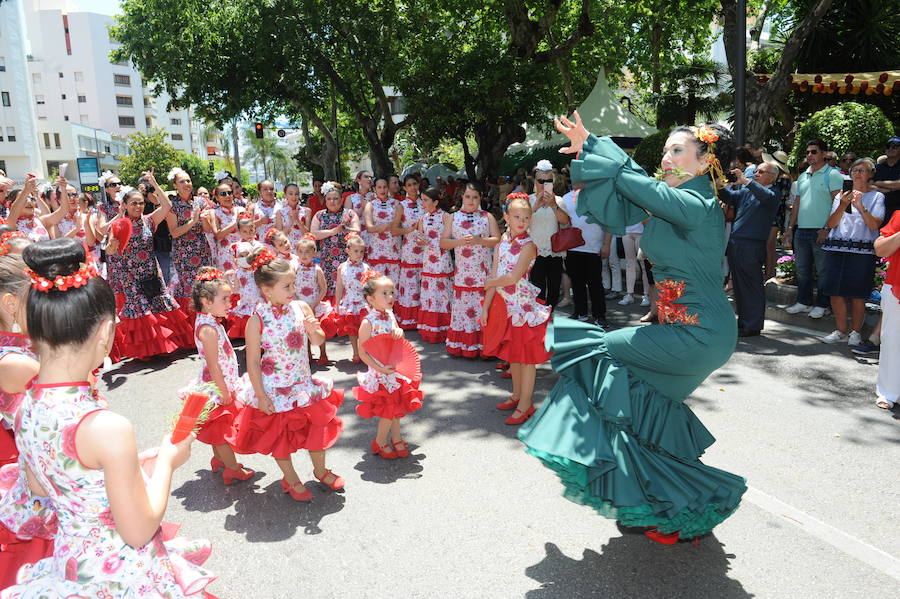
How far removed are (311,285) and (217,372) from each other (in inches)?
123

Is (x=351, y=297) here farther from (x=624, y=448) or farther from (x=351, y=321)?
(x=624, y=448)

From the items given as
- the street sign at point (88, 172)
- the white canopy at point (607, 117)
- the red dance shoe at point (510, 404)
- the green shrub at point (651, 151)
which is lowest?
the red dance shoe at point (510, 404)

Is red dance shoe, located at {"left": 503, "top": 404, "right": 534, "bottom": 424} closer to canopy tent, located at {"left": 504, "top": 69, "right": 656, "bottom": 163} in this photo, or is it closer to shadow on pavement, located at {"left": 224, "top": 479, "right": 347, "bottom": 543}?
shadow on pavement, located at {"left": 224, "top": 479, "right": 347, "bottom": 543}

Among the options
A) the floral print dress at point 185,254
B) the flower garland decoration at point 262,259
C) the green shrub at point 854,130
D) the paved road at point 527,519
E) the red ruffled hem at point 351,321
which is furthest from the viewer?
the green shrub at point 854,130

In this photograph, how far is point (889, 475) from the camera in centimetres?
430

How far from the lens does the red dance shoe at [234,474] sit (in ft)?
14.8

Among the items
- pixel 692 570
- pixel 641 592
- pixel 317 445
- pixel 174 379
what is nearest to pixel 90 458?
pixel 317 445

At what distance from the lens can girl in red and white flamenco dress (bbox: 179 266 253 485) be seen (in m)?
4.36

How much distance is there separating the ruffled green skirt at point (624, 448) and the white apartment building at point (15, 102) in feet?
224

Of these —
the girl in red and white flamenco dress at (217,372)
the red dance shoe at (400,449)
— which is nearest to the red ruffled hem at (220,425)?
the girl in red and white flamenco dress at (217,372)

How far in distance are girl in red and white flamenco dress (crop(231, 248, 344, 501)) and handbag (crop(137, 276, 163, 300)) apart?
4072 millimetres

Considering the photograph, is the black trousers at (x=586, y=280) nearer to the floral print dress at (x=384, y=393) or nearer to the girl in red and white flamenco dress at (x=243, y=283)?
the girl in red and white flamenco dress at (x=243, y=283)

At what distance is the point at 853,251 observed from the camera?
7.21m

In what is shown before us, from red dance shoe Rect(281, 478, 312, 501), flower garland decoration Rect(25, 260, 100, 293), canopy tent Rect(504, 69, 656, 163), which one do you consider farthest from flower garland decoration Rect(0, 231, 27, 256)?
canopy tent Rect(504, 69, 656, 163)
